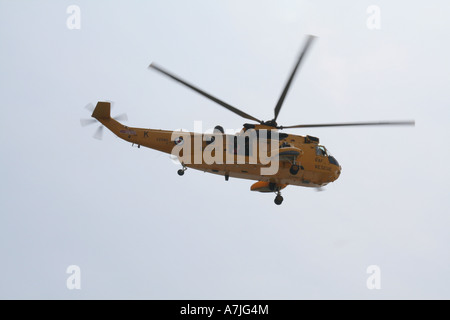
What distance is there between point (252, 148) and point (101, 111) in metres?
8.38

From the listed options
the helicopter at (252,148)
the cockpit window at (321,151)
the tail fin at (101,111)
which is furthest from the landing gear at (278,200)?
the tail fin at (101,111)

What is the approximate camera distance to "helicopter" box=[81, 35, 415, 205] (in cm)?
3909

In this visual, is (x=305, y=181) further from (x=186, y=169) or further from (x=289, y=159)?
(x=186, y=169)

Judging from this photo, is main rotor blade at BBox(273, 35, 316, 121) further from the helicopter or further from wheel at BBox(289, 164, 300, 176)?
wheel at BBox(289, 164, 300, 176)

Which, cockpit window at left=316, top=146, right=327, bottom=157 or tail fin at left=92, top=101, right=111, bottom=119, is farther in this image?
cockpit window at left=316, top=146, right=327, bottom=157

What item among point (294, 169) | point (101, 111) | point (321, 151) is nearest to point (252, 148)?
point (294, 169)

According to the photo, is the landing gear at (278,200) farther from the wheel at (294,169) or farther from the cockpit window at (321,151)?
the cockpit window at (321,151)

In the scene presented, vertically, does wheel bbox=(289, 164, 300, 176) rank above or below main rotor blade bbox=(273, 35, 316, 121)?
below

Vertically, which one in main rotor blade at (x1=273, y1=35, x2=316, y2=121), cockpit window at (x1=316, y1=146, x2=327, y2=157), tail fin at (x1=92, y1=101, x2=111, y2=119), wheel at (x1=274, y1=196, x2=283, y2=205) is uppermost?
main rotor blade at (x1=273, y1=35, x2=316, y2=121)

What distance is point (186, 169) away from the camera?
39188mm

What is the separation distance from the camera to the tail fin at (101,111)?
129ft

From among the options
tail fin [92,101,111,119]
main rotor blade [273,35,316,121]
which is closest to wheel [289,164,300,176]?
main rotor blade [273,35,316,121]
